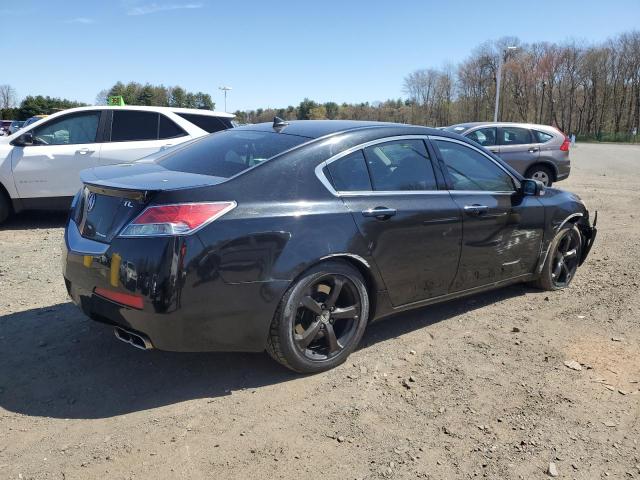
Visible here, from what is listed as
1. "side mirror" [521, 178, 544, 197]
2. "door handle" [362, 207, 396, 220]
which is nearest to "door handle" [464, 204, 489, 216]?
"side mirror" [521, 178, 544, 197]

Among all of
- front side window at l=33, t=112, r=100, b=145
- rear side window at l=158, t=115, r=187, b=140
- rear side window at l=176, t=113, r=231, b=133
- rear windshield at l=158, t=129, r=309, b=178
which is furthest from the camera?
rear side window at l=176, t=113, r=231, b=133

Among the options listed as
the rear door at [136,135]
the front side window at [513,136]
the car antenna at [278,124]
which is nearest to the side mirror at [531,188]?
the car antenna at [278,124]

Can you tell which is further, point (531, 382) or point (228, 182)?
point (531, 382)

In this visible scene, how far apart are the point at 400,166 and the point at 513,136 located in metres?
10.5

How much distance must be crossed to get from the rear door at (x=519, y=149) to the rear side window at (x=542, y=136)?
0.11 metres

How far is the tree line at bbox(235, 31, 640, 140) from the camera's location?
72.8m

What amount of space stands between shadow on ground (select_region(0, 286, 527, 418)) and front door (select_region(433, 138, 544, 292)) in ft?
2.48

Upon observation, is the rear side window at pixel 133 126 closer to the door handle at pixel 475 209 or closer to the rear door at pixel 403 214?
the rear door at pixel 403 214

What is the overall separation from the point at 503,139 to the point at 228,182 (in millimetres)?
11547

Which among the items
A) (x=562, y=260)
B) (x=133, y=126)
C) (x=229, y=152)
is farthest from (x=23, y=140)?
(x=562, y=260)

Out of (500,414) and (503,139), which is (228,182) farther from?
(503,139)

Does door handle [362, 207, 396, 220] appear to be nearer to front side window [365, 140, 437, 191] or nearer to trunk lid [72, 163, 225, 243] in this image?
front side window [365, 140, 437, 191]

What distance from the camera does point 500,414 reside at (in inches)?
120

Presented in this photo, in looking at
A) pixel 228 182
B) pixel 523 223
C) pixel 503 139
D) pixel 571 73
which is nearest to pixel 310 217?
pixel 228 182
